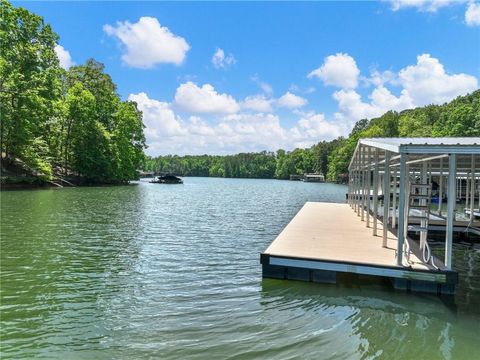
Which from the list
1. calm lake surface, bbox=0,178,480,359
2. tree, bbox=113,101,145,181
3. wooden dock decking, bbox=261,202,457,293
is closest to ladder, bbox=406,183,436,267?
wooden dock decking, bbox=261,202,457,293

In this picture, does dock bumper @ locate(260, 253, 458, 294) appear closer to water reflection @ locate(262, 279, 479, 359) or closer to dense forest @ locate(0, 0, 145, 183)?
water reflection @ locate(262, 279, 479, 359)

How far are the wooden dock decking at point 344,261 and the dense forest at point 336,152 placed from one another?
162 feet

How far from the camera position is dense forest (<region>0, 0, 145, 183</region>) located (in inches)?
1304

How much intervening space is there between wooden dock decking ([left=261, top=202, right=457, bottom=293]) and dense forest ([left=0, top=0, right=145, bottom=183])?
31.5 metres

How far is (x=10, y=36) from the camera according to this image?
33219 millimetres

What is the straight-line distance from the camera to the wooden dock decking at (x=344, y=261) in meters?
6.70

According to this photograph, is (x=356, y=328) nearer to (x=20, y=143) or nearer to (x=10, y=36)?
(x=20, y=143)

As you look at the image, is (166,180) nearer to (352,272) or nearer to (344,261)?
(344,261)

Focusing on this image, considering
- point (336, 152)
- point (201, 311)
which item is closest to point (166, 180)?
point (336, 152)

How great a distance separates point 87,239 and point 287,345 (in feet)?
28.6

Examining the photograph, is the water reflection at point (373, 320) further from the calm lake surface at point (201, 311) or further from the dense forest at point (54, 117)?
the dense forest at point (54, 117)

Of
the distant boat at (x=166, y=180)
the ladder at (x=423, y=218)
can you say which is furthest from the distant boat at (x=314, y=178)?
the ladder at (x=423, y=218)

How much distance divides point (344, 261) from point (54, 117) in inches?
1739

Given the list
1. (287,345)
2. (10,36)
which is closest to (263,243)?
(287,345)
